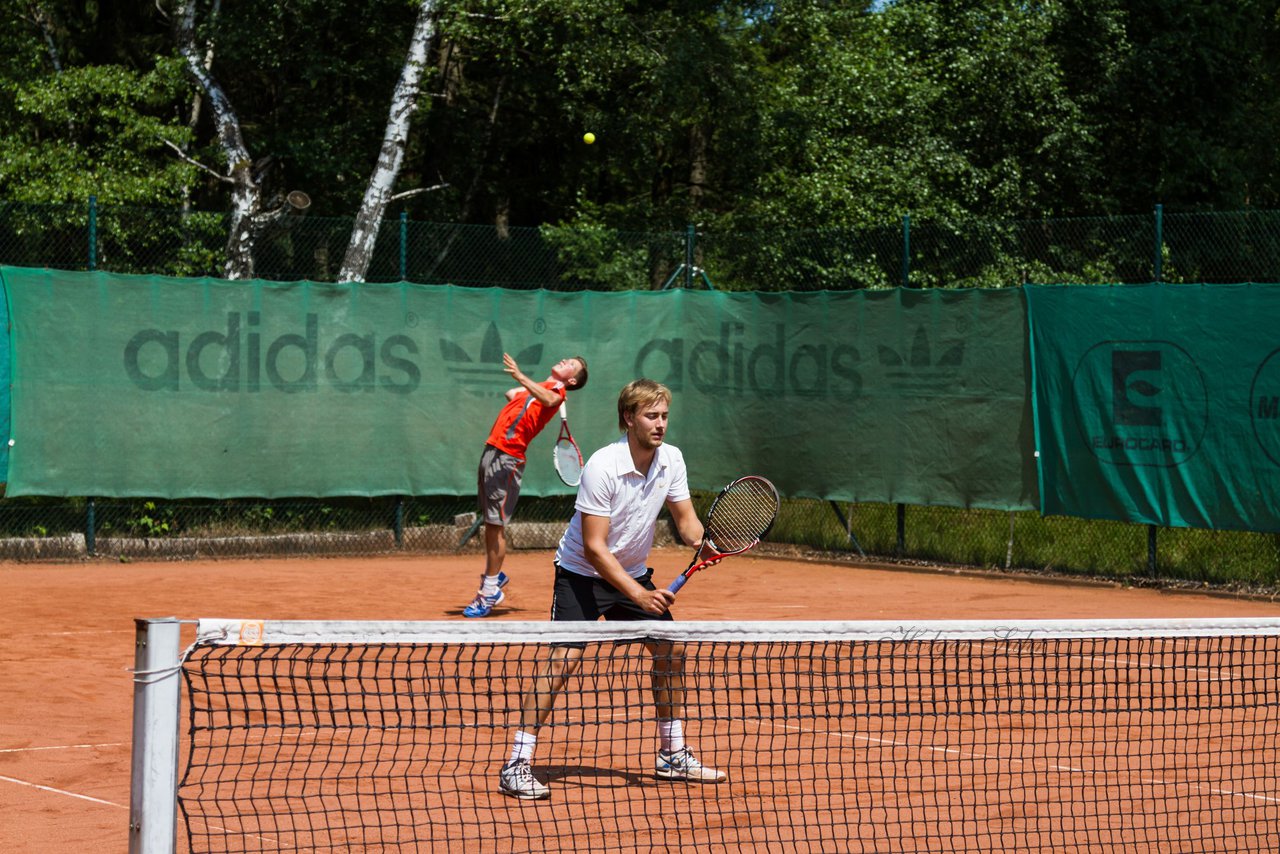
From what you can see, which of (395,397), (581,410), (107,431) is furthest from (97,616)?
(581,410)

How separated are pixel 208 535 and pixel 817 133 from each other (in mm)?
8438

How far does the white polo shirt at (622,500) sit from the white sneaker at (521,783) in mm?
731

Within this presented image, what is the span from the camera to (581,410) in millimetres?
13539

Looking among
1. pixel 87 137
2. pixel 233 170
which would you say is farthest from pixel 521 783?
pixel 87 137

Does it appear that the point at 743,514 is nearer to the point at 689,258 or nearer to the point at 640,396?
the point at 640,396

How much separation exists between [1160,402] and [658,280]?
5.06 m

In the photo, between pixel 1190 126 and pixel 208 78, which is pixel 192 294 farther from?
pixel 1190 126

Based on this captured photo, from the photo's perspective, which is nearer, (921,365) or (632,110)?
(921,365)

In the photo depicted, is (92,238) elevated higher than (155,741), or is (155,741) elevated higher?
(92,238)

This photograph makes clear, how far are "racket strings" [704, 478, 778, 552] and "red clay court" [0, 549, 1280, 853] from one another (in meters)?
1.17

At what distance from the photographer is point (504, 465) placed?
966 centimetres

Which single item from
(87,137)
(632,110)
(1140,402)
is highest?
(632,110)

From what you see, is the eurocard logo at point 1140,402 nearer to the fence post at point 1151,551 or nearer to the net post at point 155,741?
the fence post at point 1151,551

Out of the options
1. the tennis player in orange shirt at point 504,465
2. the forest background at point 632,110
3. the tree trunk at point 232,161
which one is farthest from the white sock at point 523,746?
the tree trunk at point 232,161
